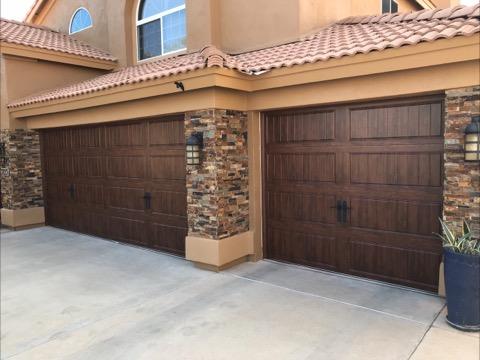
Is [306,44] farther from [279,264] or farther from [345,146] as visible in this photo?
[279,264]

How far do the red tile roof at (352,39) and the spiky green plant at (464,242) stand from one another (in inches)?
85.7

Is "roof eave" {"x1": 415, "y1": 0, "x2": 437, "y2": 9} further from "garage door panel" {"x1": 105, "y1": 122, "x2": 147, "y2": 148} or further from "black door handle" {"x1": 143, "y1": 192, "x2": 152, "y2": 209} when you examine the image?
"black door handle" {"x1": 143, "y1": 192, "x2": 152, "y2": 209}

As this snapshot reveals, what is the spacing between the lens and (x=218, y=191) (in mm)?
6543

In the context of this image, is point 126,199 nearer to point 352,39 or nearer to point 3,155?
point 3,155

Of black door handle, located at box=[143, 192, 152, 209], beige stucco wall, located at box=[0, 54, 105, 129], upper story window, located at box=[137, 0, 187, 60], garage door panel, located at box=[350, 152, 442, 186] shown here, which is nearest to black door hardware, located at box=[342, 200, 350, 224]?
garage door panel, located at box=[350, 152, 442, 186]

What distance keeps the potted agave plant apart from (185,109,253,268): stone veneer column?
3.28m

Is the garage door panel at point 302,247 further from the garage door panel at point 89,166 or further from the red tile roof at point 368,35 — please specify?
the garage door panel at point 89,166

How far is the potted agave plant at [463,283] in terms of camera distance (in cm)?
425

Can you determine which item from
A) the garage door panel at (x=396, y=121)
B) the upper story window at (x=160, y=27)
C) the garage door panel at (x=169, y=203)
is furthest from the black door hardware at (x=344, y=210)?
the upper story window at (x=160, y=27)

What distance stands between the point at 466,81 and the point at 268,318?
11.6 ft

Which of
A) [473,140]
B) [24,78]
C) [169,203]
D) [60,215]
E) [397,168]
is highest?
[24,78]

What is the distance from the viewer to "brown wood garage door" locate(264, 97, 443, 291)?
5453 millimetres

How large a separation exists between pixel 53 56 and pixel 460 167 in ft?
32.1

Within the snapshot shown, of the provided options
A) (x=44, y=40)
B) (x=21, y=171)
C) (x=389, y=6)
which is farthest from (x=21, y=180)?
(x=389, y=6)
